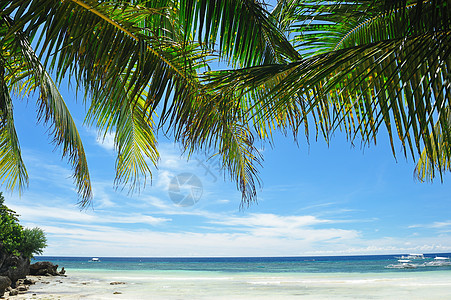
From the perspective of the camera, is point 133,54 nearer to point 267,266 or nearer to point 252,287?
point 252,287

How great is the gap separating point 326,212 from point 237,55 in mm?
62958

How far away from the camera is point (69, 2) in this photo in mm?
2094

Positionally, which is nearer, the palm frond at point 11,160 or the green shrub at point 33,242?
the palm frond at point 11,160

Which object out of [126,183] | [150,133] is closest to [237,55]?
[150,133]

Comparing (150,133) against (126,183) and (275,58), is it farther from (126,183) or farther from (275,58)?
(275,58)

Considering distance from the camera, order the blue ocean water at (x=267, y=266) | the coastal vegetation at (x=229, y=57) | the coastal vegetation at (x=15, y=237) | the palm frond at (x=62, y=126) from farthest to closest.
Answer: the blue ocean water at (x=267, y=266), the coastal vegetation at (x=15, y=237), the palm frond at (x=62, y=126), the coastal vegetation at (x=229, y=57)

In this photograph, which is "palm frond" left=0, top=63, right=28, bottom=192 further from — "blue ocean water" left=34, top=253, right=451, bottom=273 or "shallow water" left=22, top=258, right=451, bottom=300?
"blue ocean water" left=34, top=253, right=451, bottom=273

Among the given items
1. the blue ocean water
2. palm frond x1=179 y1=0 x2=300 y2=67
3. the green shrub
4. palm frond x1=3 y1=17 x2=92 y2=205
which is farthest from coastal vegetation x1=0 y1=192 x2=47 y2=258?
the blue ocean water

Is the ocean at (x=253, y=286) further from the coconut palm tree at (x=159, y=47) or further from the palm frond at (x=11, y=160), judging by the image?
the coconut palm tree at (x=159, y=47)

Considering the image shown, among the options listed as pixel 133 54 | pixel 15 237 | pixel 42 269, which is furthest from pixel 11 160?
pixel 42 269

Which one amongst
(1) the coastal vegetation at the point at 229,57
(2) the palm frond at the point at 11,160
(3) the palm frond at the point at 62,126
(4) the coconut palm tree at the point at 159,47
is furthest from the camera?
(2) the palm frond at the point at 11,160

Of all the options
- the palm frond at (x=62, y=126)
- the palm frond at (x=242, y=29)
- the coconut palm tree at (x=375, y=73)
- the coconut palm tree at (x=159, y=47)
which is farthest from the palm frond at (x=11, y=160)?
the coconut palm tree at (x=375, y=73)

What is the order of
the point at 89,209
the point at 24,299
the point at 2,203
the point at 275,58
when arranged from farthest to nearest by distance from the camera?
1. the point at 2,203
2. the point at 24,299
3. the point at 89,209
4. the point at 275,58

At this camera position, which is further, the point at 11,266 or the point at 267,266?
the point at 267,266
